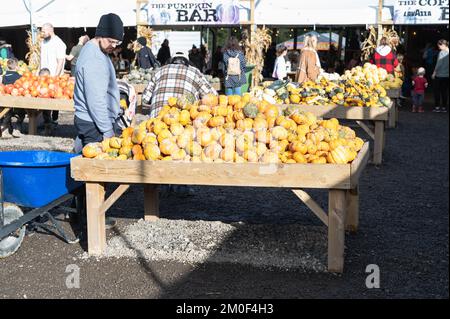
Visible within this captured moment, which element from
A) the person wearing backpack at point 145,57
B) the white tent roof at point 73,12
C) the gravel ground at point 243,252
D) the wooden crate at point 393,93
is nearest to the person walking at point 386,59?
the wooden crate at point 393,93

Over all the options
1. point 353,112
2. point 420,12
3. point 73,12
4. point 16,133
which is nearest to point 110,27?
point 353,112

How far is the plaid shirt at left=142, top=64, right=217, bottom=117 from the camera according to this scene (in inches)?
250

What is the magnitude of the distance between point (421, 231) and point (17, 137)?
24.6 feet

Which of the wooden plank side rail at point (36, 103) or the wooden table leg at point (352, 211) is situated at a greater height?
the wooden plank side rail at point (36, 103)

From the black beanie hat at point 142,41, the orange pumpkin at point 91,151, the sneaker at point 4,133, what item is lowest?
the sneaker at point 4,133

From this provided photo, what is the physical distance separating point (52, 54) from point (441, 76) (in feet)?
29.1

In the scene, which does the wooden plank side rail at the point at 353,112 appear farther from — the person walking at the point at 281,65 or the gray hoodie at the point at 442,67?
the person walking at the point at 281,65

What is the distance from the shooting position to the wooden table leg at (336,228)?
4.56m

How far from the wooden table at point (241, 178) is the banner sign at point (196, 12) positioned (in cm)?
1130

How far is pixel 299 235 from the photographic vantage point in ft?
18.1

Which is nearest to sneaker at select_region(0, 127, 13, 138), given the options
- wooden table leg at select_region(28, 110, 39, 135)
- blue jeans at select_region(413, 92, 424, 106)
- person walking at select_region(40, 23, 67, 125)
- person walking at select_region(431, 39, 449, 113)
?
wooden table leg at select_region(28, 110, 39, 135)

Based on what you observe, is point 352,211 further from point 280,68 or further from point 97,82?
point 280,68

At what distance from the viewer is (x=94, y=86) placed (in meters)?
5.22
